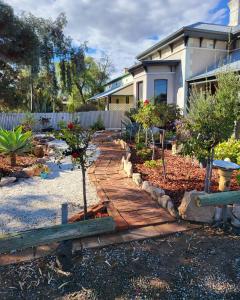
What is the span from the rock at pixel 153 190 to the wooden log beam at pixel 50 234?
174cm

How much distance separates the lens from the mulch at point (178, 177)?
186 inches

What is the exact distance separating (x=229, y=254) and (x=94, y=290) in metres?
1.68

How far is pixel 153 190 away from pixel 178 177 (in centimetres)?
128

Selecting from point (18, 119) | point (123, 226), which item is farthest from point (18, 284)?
point (18, 119)

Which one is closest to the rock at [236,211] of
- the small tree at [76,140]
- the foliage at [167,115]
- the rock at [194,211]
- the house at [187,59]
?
the rock at [194,211]

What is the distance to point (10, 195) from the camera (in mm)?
4848

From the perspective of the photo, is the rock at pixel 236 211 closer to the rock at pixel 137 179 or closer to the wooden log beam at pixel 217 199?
the wooden log beam at pixel 217 199

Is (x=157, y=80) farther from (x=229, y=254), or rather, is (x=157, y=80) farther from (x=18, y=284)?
(x=18, y=284)

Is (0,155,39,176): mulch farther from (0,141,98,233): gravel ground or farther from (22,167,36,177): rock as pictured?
(0,141,98,233): gravel ground

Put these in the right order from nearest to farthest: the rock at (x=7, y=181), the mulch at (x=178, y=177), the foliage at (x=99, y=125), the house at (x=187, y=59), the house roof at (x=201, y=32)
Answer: the mulch at (x=178, y=177) → the rock at (x=7, y=181) → the house roof at (x=201, y=32) → the house at (x=187, y=59) → the foliage at (x=99, y=125)

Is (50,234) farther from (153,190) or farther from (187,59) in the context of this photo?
(187,59)

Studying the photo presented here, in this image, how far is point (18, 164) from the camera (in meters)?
7.01

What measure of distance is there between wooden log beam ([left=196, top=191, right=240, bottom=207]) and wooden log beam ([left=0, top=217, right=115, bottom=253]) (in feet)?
4.12

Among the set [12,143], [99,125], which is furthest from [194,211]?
[99,125]
